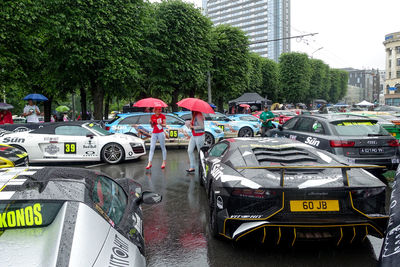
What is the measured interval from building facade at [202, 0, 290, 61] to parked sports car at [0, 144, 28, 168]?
14027cm

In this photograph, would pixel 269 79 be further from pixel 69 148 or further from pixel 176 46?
pixel 69 148

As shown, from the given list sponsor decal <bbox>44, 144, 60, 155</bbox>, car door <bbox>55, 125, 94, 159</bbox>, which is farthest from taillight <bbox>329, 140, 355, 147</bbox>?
sponsor decal <bbox>44, 144, 60, 155</bbox>

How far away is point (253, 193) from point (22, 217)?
7.15 feet

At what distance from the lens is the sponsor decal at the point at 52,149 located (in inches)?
377

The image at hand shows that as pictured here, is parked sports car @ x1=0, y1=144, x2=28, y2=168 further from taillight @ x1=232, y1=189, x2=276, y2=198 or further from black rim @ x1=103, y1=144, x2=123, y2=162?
taillight @ x1=232, y1=189, x2=276, y2=198

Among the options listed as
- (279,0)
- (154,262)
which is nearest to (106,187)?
(154,262)

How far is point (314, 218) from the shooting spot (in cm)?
327

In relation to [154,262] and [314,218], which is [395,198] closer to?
[314,218]

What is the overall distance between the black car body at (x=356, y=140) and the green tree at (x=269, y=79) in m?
46.1

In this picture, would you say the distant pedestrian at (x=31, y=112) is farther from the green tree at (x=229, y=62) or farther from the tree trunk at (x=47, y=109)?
the green tree at (x=229, y=62)

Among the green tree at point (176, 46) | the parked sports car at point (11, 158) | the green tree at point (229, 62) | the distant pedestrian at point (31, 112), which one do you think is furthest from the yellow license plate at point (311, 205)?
the green tree at point (229, 62)

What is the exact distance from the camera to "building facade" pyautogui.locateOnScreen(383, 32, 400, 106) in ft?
255

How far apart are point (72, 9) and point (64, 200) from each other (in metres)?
16.0

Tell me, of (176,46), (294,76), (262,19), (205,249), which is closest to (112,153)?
(205,249)
